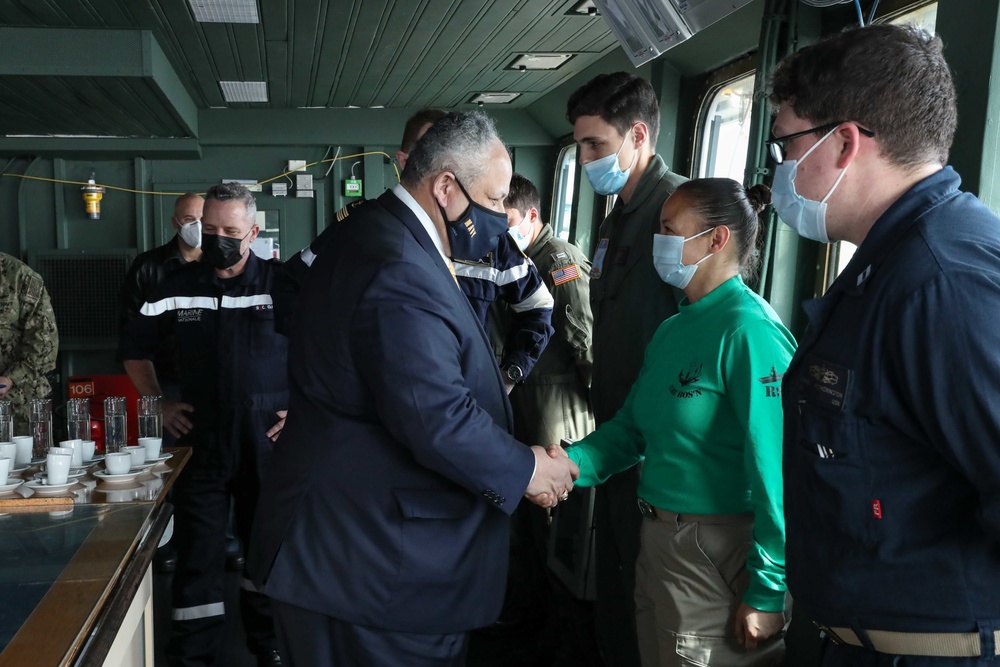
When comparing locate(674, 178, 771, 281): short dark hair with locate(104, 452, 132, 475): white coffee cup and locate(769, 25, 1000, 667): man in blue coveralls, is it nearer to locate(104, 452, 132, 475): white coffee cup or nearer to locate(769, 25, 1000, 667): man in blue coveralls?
locate(769, 25, 1000, 667): man in blue coveralls

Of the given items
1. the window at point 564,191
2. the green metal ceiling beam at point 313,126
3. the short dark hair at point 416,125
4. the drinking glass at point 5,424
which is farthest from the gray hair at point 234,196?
the window at point 564,191

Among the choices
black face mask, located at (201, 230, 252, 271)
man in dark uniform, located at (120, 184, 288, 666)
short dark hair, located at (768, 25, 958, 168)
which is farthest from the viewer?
black face mask, located at (201, 230, 252, 271)

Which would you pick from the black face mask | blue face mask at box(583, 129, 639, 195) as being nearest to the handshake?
blue face mask at box(583, 129, 639, 195)

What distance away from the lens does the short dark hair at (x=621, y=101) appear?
2.62 metres

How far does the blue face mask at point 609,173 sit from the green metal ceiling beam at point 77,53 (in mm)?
2979

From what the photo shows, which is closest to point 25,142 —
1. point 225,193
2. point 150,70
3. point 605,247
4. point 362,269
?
point 150,70

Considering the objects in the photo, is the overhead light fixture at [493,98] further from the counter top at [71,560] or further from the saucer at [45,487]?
the saucer at [45,487]

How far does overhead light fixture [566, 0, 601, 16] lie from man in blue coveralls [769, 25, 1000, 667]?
2911mm

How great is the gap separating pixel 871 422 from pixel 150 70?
440 cm

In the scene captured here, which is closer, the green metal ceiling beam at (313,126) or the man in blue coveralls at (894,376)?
the man in blue coveralls at (894,376)

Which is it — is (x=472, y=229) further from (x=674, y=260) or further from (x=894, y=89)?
(x=894, y=89)

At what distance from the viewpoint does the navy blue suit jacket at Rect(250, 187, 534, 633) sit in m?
1.64

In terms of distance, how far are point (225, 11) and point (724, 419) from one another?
138 inches

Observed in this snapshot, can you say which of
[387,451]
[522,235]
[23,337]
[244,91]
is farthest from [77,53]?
[387,451]
